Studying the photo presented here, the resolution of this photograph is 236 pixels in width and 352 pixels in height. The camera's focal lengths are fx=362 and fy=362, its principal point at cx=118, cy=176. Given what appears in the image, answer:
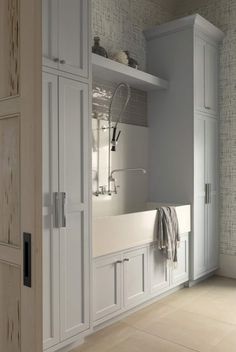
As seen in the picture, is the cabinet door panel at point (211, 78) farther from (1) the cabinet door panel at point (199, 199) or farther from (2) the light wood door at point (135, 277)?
(2) the light wood door at point (135, 277)

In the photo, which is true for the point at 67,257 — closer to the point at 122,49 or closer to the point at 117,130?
the point at 117,130

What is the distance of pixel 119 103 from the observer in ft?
→ 12.2

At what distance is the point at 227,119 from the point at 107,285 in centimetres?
246

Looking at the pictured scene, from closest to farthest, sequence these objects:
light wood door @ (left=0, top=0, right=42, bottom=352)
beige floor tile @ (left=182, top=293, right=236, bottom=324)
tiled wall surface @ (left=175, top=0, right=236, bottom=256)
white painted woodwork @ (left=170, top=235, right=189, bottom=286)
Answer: light wood door @ (left=0, top=0, right=42, bottom=352)
beige floor tile @ (left=182, top=293, right=236, bottom=324)
white painted woodwork @ (left=170, top=235, right=189, bottom=286)
tiled wall surface @ (left=175, top=0, right=236, bottom=256)

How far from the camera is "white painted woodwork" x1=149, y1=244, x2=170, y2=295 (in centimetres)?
326

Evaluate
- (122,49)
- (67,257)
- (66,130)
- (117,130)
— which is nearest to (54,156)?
(66,130)

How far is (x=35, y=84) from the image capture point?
1.02 m

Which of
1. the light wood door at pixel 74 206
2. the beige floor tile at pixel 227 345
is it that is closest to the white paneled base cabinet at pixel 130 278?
the light wood door at pixel 74 206

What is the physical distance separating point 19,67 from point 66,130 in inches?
49.1

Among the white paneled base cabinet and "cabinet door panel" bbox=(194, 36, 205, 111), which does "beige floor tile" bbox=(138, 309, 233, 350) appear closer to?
the white paneled base cabinet

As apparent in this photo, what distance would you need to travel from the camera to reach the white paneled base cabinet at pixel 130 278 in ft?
8.84

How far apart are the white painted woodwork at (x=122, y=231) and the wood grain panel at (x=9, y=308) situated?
1.41 meters

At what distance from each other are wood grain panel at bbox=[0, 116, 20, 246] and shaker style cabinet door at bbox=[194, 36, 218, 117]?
2.91 m

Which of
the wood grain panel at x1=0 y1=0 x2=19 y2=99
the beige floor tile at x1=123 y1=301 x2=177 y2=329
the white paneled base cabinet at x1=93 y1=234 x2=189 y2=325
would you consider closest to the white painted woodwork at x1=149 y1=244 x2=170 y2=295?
the white paneled base cabinet at x1=93 y1=234 x2=189 y2=325
